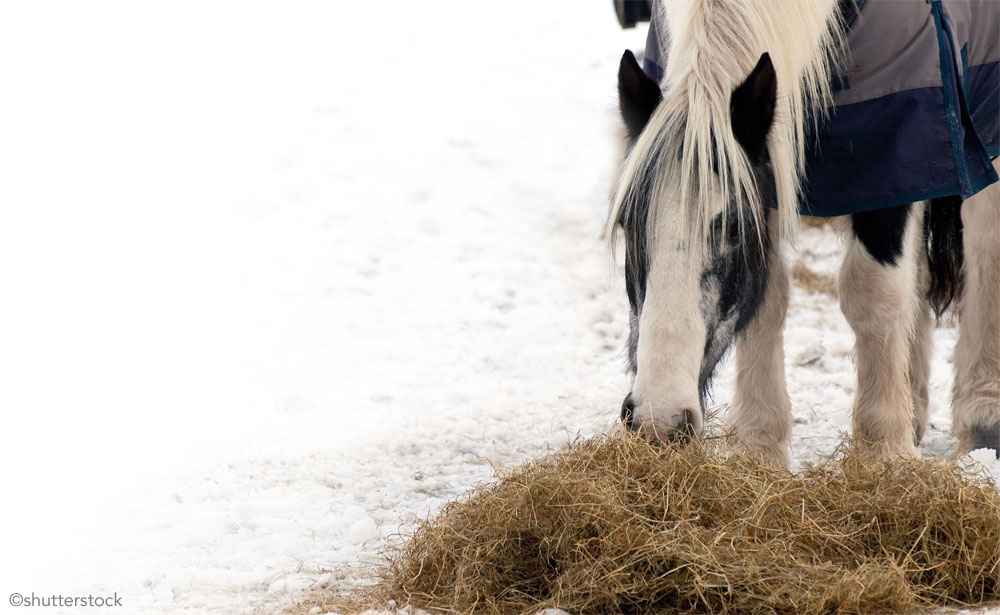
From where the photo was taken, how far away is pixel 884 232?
10.1 feet

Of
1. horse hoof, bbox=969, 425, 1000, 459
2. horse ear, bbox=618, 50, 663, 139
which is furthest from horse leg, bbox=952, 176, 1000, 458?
horse ear, bbox=618, 50, 663, 139

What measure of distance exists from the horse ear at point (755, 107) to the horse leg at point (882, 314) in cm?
67

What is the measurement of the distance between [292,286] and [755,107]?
12.1ft

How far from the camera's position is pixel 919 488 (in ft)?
8.04

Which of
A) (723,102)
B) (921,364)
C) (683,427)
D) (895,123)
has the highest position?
(723,102)

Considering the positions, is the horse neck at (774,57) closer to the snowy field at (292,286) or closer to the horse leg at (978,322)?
the snowy field at (292,286)

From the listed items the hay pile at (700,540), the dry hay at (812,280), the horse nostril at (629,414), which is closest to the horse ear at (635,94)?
the horse nostril at (629,414)

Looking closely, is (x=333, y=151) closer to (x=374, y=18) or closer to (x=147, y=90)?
(x=147, y=90)

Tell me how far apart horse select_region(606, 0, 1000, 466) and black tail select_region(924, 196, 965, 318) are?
19 centimetres

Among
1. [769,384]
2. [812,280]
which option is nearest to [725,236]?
Result: [769,384]

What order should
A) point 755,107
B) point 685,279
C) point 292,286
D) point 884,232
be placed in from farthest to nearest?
1. point 292,286
2. point 884,232
3. point 755,107
4. point 685,279

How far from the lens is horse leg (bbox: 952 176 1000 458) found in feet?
Answer: 12.4

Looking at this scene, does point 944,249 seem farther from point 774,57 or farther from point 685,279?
point 685,279

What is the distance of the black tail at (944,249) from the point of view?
3969mm
